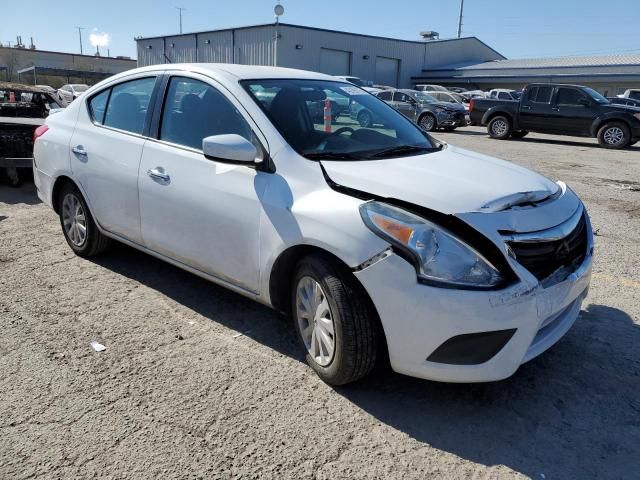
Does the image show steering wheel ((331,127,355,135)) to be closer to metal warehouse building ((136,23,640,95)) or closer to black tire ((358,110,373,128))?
black tire ((358,110,373,128))

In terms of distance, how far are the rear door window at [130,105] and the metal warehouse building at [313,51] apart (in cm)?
3596

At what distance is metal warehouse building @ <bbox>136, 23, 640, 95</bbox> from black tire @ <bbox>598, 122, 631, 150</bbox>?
89.4 ft

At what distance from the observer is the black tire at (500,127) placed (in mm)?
17625

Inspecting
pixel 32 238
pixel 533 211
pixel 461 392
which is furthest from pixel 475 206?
pixel 32 238

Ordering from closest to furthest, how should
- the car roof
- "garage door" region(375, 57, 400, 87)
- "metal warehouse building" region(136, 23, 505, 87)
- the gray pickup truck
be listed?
the car roof
the gray pickup truck
"metal warehouse building" region(136, 23, 505, 87)
"garage door" region(375, 57, 400, 87)

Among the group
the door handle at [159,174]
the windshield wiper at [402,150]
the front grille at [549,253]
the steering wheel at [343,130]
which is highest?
the steering wheel at [343,130]

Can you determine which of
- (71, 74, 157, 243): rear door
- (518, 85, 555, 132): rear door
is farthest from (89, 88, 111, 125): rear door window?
(518, 85, 555, 132): rear door

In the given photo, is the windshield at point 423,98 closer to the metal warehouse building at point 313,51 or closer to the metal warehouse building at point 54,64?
the metal warehouse building at point 313,51

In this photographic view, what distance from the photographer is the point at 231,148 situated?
3025 mm

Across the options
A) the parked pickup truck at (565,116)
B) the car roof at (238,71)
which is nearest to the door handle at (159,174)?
the car roof at (238,71)

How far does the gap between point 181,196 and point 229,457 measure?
1.72m

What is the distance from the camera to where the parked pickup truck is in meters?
15.4

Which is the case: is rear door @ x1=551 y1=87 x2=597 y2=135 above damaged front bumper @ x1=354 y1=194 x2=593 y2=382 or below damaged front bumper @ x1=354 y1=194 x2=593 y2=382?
above

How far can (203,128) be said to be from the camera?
354 cm
